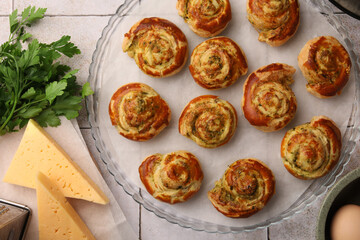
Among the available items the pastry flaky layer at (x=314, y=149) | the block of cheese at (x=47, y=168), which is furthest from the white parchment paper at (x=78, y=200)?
the pastry flaky layer at (x=314, y=149)

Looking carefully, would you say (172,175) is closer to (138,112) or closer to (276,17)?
(138,112)

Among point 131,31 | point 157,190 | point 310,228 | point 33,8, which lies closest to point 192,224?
point 157,190

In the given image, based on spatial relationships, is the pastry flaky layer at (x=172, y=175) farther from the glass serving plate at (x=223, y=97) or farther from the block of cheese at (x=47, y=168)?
the block of cheese at (x=47, y=168)

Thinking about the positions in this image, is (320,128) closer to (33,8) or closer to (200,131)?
(200,131)

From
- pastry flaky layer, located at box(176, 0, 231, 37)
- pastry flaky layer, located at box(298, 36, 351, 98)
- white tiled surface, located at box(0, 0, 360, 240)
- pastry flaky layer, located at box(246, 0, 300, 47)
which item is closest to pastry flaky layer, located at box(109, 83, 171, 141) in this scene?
white tiled surface, located at box(0, 0, 360, 240)

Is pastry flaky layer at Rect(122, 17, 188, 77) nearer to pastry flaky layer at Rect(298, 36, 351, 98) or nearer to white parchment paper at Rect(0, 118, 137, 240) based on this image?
white parchment paper at Rect(0, 118, 137, 240)

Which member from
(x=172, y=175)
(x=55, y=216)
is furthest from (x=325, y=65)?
(x=55, y=216)

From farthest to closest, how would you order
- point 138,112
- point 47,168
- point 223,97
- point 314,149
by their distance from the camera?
point 47,168, point 223,97, point 138,112, point 314,149
